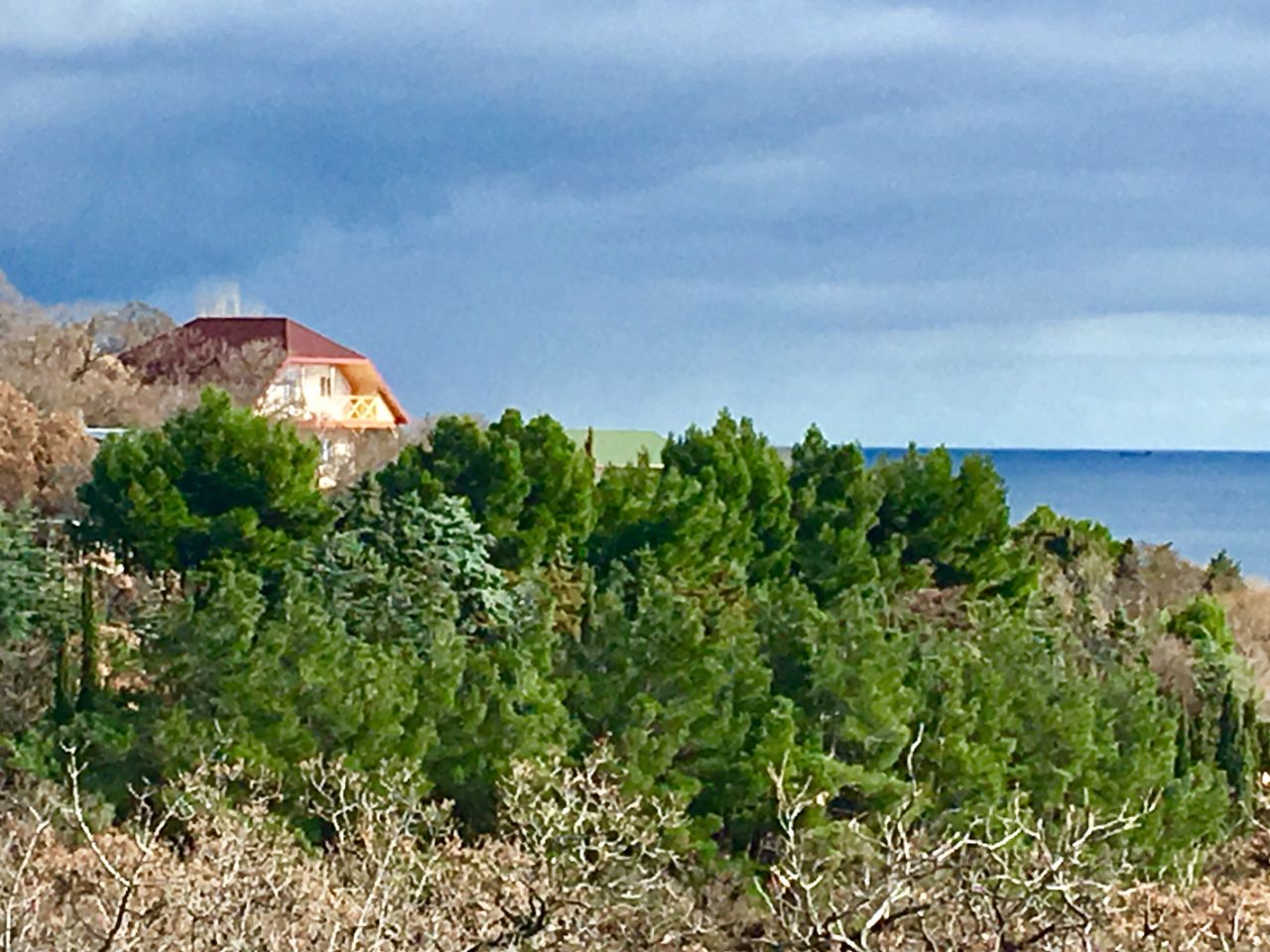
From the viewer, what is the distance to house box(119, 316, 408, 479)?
4544cm

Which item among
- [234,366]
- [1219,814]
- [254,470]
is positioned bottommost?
[1219,814]

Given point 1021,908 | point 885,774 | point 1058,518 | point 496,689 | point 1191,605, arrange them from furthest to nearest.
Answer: point 1058,518 → point 1191,605 → point 885,774 → point 496,689 → point 1021,908

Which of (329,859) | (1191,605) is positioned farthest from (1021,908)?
(1191,605)

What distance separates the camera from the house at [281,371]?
4544 cm

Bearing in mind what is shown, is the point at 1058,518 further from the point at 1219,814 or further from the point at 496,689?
the point at 496,689

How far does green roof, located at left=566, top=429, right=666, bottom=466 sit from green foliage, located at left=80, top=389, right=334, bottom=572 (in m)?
28.9

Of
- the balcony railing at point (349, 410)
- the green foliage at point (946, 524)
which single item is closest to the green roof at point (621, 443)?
the balcony railing at point (349, 410)

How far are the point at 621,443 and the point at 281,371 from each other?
19.6 m

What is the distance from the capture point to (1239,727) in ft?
119

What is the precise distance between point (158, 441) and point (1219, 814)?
18.2 m

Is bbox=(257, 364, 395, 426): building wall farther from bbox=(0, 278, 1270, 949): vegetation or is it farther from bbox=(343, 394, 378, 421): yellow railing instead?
bbox=(0, 278, 1270, 949): vegetation

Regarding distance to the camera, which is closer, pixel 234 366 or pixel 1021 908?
pixel 1021 908

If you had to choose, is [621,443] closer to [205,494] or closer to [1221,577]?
[1221,577]

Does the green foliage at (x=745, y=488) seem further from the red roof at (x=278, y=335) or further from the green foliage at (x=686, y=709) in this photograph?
the red roof at (x=278, y=335)
